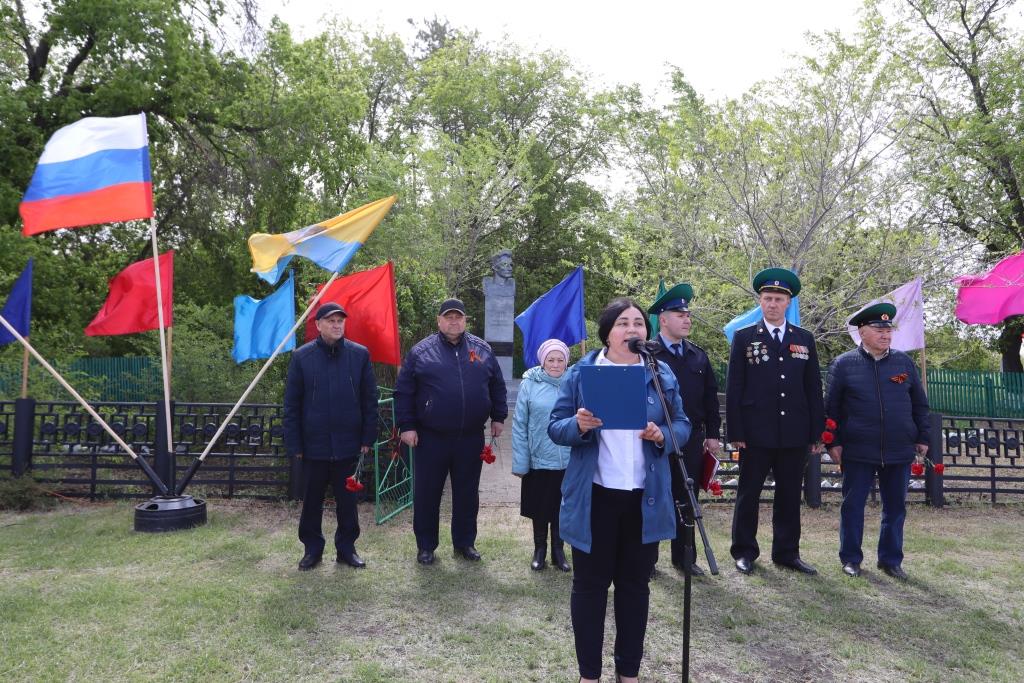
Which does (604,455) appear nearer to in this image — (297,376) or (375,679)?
(375,679)

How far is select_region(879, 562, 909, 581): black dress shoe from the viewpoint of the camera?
17.1 ft

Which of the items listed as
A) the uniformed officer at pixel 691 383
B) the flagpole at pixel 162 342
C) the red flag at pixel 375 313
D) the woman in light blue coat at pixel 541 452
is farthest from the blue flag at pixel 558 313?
the flagpole at pixel 162 342

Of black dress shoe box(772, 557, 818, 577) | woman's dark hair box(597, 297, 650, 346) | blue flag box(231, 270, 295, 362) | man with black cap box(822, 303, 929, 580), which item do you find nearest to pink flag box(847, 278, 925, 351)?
man with black cap box(822, 303, 929, 580)

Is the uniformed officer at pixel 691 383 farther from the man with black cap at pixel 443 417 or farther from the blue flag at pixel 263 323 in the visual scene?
the blue flag at pixel 263 323

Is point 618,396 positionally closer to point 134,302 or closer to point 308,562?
point 308,562

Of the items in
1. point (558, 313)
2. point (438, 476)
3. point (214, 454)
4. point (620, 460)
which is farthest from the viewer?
point (214, 454)

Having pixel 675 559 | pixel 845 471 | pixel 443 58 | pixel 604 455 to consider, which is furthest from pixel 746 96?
pixel 443 58

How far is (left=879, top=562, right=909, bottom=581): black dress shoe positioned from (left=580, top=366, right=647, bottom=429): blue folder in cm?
347

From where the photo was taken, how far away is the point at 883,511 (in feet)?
17.5

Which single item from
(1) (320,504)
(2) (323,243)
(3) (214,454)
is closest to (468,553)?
(1) (320,504)

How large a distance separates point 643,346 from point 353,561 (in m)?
3.39

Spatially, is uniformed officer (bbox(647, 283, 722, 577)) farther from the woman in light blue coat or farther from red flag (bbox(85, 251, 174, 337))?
red flag (bbox(85, 251, 174, 337))

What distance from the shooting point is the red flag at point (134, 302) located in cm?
709

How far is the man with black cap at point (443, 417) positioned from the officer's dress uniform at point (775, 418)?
1842mm
